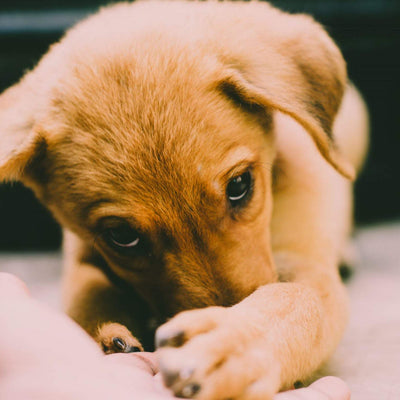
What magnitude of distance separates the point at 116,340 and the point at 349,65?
2.89 m

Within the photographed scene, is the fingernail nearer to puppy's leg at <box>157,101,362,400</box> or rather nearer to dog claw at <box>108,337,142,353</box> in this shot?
dog claw at <box>108,337,142,353</box>

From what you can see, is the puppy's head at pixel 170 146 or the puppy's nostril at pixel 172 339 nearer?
the puppy's nostril at pixel 172 339

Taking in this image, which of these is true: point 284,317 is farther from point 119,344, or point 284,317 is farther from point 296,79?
point 296,79

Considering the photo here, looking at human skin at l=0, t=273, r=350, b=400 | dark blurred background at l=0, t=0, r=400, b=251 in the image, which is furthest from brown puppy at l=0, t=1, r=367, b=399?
dark blurred background at l=0, t=0, r=400, b=251

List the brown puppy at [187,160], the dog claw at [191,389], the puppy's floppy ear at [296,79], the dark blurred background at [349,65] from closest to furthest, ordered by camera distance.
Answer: the dog claw at [191,389] → the brown puppy at [187,160] → the puppy's floppy ear at [296,79] → the dark blurred background at [349,65]

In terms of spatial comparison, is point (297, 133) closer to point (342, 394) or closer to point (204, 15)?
point (204, 15)

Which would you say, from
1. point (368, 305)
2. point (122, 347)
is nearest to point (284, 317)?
point (122, 347)

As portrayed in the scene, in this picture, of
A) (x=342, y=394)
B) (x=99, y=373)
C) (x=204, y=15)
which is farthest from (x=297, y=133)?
(x=99, y=373)

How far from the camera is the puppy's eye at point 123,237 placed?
1.93 m

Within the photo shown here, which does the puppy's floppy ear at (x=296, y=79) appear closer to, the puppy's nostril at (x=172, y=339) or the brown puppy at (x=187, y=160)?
the brown puppy at (x=187, y=160)

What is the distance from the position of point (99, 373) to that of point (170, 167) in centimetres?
73

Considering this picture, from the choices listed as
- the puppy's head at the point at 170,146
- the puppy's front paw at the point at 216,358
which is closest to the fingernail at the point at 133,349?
the puppy's head at the point at 170,146

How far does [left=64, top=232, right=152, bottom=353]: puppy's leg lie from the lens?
1885 mm

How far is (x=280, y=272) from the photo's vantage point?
2.19 m
